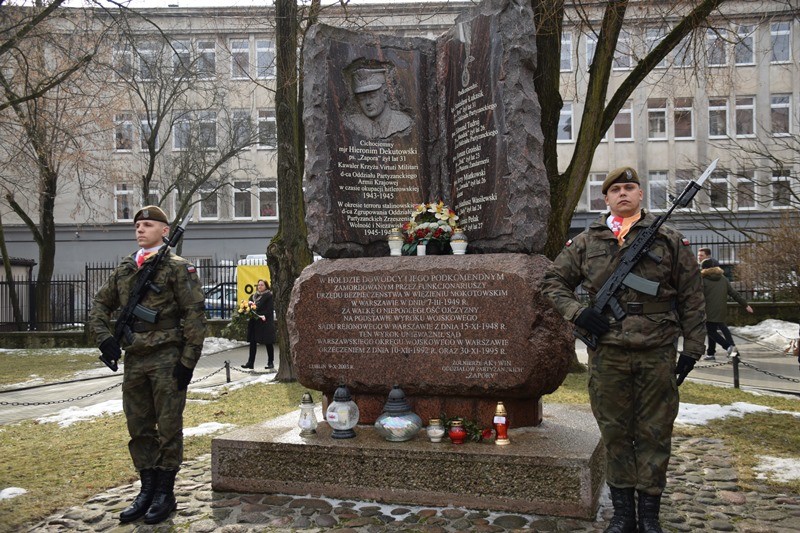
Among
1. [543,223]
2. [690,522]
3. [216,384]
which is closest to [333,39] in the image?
[543,223]

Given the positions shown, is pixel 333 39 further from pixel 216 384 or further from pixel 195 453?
pixel 216 384

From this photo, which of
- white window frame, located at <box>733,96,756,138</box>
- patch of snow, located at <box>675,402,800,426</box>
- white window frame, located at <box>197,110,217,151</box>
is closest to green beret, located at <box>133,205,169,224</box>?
patch of snow, located at <box>675,402,800,426</box>

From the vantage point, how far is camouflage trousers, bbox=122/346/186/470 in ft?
15.6

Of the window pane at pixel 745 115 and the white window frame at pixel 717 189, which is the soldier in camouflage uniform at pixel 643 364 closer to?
the white window frame at pixel 717 189

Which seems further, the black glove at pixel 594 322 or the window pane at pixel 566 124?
the window pane at pixel 566 124

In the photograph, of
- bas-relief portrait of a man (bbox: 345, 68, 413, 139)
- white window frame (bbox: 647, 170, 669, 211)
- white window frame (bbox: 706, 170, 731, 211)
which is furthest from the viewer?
white window frame (bbox: 647, 170, 669, 211)

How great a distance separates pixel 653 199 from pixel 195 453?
1008 inches

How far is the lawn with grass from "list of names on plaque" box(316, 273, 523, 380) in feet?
6.81

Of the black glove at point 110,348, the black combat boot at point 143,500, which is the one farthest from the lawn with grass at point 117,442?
the black glove at point 110,348

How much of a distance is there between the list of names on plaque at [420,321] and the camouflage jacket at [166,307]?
116 cm

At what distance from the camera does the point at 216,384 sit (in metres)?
11.5

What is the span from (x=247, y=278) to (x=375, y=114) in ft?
41.3

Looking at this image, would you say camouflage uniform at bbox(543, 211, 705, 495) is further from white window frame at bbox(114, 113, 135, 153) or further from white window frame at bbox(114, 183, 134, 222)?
white window frame at bbox(114, 183, 134, 222)

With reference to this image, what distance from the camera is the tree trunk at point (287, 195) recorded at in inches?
441
